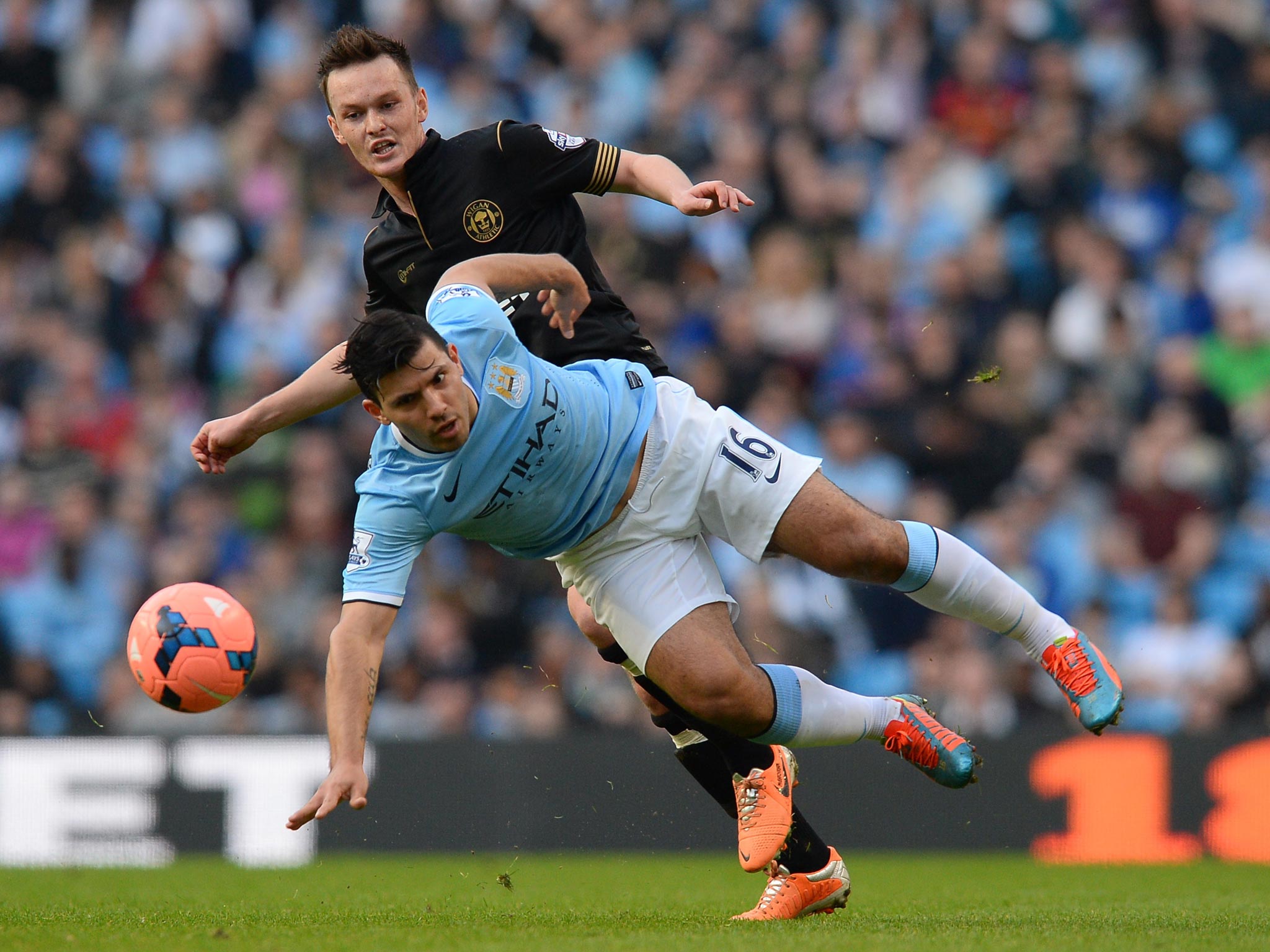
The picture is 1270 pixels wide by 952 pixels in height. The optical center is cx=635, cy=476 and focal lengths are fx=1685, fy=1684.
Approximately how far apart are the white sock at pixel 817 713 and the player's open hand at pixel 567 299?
1.31 metres

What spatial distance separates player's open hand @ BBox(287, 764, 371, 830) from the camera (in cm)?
434

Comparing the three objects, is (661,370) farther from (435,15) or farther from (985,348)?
(435,15)

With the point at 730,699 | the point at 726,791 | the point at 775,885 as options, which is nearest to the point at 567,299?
the point at 730,699

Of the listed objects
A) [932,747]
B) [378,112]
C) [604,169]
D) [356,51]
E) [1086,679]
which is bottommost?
[932,747]

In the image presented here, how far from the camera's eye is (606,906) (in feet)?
20.7

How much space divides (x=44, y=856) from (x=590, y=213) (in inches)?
218

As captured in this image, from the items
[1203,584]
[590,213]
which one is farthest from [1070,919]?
[590,213]

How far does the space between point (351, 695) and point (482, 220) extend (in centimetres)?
182

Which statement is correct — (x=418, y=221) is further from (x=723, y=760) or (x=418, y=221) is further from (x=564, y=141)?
(x=723, y=760)

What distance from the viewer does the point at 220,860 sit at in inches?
→ 368

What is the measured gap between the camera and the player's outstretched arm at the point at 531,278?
17.7ft

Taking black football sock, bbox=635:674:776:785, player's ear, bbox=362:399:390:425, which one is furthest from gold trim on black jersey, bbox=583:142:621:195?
black football sock, bbox=635:674:776:785

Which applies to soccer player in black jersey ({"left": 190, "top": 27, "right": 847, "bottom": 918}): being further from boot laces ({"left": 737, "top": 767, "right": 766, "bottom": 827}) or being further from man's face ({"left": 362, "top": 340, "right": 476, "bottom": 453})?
man's face ({"left": 362, "top": 340, "right": 476, "bottom": 453})

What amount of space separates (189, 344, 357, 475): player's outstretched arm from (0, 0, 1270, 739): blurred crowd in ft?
13.7
